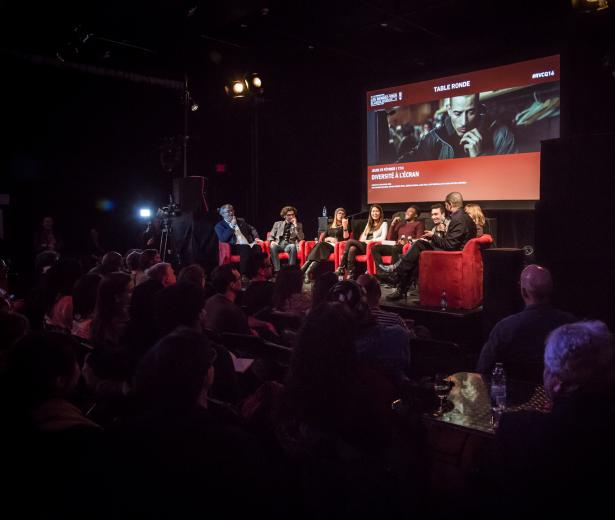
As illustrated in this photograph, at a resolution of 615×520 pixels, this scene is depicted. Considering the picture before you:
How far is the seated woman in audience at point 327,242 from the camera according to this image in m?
7.66

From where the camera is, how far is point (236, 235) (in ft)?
27.7

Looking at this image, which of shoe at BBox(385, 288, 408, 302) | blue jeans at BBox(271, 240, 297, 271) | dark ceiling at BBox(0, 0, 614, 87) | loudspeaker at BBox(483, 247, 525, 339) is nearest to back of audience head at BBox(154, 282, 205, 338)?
loudspeaker at BBox(483, 247, 525, 339)

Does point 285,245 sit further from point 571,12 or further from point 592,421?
point 592,421

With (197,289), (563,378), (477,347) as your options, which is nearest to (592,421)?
(563,378)

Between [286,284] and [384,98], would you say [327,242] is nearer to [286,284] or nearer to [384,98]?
[384,98]

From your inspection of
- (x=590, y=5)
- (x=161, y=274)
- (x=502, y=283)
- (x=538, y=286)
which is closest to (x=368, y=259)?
(x=502, y=283)

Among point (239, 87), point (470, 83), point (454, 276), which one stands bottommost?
point (454, 276)

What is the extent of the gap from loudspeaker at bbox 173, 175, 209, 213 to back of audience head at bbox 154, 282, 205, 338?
7171 millimetres

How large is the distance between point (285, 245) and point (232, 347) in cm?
556

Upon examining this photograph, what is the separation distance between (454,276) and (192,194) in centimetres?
543

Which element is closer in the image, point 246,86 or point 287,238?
point 287,238

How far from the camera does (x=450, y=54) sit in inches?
333

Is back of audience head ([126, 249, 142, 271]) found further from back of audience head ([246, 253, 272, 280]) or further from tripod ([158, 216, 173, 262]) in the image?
tripod ([158, 216, 173, 262])

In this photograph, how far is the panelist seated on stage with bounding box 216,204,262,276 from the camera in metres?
8.34
